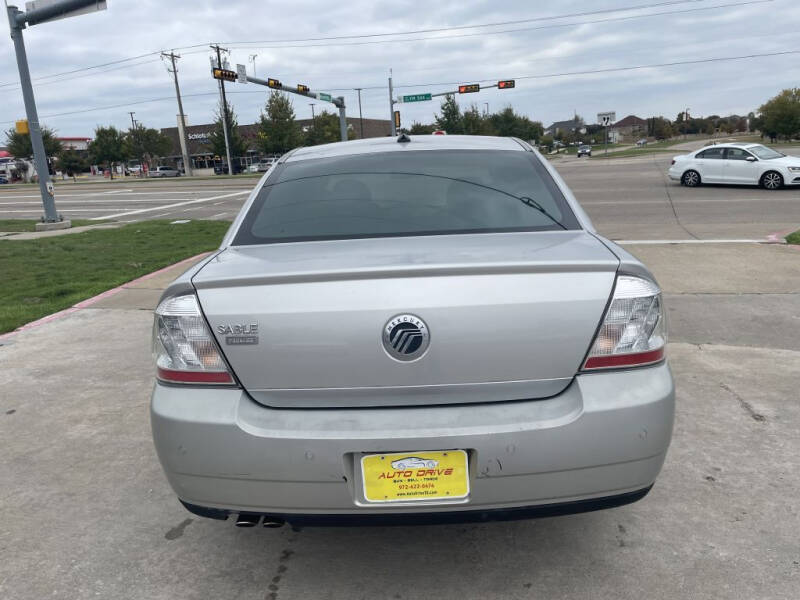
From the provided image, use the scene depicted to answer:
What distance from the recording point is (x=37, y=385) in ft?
15.9

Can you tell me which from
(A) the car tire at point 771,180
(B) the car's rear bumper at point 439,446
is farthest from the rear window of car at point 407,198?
(A) the car tire at point 771,180

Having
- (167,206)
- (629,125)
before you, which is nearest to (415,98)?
(167,206)

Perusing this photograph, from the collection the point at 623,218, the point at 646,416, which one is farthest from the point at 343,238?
the point at 623,218

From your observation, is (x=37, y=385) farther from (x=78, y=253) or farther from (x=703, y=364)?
(x=78, y=253)

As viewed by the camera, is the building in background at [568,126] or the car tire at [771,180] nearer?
the car tire at [771,180]

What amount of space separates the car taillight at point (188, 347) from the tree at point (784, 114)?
6856cm

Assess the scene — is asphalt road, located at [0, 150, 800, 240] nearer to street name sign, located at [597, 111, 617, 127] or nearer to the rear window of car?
the rear window of car

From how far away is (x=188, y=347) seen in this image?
2260mm

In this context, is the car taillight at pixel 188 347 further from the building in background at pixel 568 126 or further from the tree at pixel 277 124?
the building in background at pixel 568 126

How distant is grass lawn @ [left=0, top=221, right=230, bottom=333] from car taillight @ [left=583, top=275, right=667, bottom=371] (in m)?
6.15

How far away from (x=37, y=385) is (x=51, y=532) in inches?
86.7

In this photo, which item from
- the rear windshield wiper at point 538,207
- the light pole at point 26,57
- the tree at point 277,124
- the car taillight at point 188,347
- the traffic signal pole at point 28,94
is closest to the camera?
the car taillight at point 188,347

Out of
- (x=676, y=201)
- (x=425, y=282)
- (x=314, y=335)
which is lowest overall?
(x=676, y=201)

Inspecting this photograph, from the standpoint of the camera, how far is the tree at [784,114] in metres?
59.1
